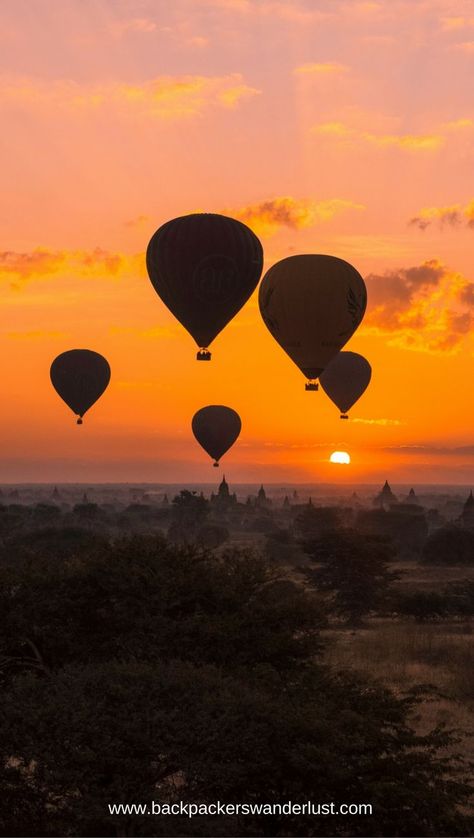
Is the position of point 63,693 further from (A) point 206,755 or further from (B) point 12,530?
(B) point 12,530

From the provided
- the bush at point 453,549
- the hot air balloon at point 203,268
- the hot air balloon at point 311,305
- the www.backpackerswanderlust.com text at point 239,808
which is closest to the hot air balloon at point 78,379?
the hot air balloon at point 203,268

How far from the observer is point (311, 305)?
34.3 m

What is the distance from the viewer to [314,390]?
35000 mm

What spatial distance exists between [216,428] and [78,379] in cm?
1909

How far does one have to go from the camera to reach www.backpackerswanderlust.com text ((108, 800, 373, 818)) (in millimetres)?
14273

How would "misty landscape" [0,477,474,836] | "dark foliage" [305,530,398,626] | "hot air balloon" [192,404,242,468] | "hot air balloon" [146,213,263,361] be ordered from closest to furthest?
"misty landscape" [0,477,474,836]
"hot air balloon" [146,213,263,361]
"dark foliage" [305,530,398,626]
"hot air balloon" [192,404,242,468]

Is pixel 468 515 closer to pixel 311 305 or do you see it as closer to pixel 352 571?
pixel 352 571

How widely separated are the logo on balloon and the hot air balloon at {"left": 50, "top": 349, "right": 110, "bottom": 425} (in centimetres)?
2101

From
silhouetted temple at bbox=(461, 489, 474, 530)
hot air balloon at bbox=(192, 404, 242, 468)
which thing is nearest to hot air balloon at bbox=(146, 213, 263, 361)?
hot air balloon at bbox=(192, 404, 242, 468)

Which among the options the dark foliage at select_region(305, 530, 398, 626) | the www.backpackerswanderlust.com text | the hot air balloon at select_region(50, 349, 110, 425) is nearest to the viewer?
the www.backpackerswanderlust.com text

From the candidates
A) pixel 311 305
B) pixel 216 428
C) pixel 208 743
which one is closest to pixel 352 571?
pixel 216 428

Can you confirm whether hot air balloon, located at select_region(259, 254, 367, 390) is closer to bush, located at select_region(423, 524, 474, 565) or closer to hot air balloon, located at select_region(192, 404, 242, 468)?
hot air balloon, located at select_region(192, 404, 242, 468)

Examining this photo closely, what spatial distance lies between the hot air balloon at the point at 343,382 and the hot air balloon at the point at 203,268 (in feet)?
63.4

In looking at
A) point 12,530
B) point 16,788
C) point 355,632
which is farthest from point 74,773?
point 12,530
